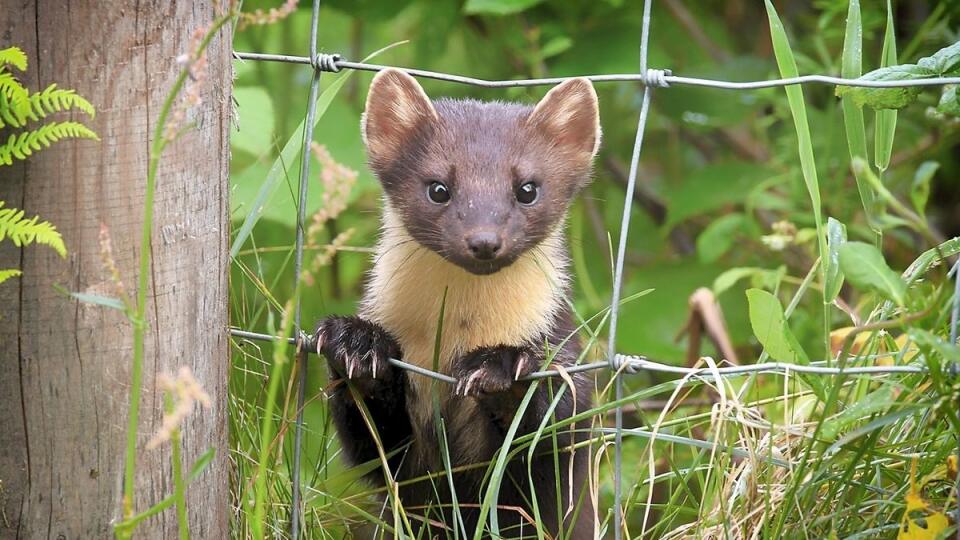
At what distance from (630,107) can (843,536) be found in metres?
4.35

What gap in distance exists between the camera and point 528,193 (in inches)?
137

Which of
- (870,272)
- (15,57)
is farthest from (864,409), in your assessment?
(15,57)

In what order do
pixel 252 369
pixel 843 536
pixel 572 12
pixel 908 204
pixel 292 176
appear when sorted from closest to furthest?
pixel 843 536 → pixel 252 369 → pixel 292 176 → pixel 572 12 → pixel 908 204

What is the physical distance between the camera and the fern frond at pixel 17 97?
251cm

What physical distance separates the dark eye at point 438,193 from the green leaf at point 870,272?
128 cm

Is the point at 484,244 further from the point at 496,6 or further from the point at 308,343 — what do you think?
the point at 496,6

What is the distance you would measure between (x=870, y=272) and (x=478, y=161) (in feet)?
4.22

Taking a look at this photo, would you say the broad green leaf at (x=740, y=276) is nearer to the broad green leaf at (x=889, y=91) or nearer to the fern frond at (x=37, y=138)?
the broad green leaf at (x=889, y=91)

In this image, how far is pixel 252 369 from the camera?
3.53 metres

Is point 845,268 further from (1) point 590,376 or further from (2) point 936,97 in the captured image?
(2) point 936,97

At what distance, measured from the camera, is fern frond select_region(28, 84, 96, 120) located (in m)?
2.50

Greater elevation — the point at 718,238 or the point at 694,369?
the point at 718,238

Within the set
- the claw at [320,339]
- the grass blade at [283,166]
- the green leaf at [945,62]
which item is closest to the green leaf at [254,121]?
the grass blade at [283,166]

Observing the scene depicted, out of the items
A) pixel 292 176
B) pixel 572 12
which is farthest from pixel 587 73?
pixel 292 176
